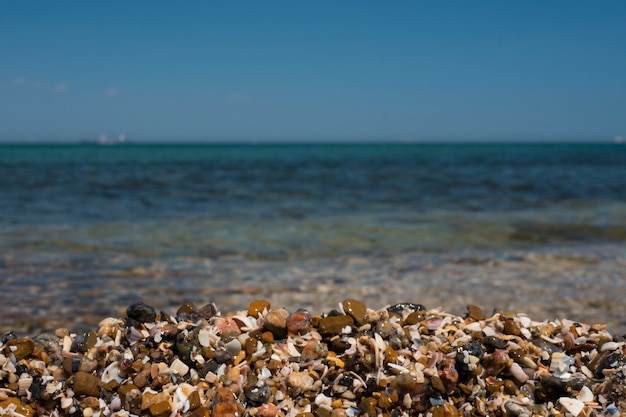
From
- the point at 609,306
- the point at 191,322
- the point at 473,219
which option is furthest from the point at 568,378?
the point at 473,219

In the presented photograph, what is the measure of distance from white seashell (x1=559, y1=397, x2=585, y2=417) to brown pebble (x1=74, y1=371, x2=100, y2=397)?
1.94 meters

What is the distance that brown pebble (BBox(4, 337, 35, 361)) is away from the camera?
2.58 m

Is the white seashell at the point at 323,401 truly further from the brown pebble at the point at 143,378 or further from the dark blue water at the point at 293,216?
the dark blue water at the point at 293,216

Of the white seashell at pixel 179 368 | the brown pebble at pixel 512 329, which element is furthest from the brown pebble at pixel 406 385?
the white seashell at pixel 179 368

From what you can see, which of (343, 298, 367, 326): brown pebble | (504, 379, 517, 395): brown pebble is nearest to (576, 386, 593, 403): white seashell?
(504, 379, 517, 395): brown pebble

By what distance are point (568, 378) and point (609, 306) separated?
258cm

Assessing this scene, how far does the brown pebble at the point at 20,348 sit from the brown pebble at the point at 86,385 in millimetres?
320

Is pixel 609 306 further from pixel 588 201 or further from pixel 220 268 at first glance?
pixel 588 201

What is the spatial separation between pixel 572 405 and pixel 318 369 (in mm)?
1051

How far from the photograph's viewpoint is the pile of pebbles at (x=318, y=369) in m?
2.36

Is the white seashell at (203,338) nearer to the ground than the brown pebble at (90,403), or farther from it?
farther from it

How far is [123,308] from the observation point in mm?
4566

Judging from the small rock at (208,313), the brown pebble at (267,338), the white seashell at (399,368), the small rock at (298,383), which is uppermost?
the small rock at (208,313)

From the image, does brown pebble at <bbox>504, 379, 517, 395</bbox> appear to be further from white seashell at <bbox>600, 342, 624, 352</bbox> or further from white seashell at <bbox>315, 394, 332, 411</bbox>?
white seashell at <bbox>315, 394, 332, 411</bbox>
